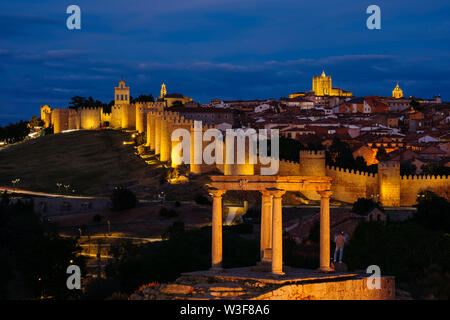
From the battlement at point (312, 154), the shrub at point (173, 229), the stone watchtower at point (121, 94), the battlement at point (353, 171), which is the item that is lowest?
the shrub at point (173, 229)

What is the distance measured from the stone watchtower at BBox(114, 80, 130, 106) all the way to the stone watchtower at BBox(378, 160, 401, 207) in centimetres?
4237

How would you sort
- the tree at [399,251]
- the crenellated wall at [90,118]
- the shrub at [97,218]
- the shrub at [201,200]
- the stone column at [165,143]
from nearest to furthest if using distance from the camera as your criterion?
the tree at [399,251]
the shrub at [97,218]
the shrub at [201,200]
the stone column at [165,143]
the crenellated wall at [90,118]

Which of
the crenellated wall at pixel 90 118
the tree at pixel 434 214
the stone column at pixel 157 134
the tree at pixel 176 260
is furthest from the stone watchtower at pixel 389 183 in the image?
the crenellated wall at pixel 90 118

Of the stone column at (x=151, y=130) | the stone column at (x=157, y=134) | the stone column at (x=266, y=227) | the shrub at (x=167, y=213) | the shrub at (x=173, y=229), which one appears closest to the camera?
the stone column at (x=266, y=227)

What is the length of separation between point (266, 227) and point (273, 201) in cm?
155

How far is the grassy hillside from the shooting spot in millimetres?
52656

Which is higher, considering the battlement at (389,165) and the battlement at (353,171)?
the battlement at (389,165)

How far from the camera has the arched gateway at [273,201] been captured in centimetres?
1720

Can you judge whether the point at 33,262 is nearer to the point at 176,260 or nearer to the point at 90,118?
the point at 176,260

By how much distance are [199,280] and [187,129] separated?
124ft

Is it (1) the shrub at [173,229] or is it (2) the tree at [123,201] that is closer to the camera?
(1) the shrub at [173,229]

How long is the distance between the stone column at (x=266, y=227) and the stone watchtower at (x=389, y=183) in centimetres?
2694

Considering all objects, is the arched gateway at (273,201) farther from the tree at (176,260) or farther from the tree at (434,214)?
the tree at (434,214)
